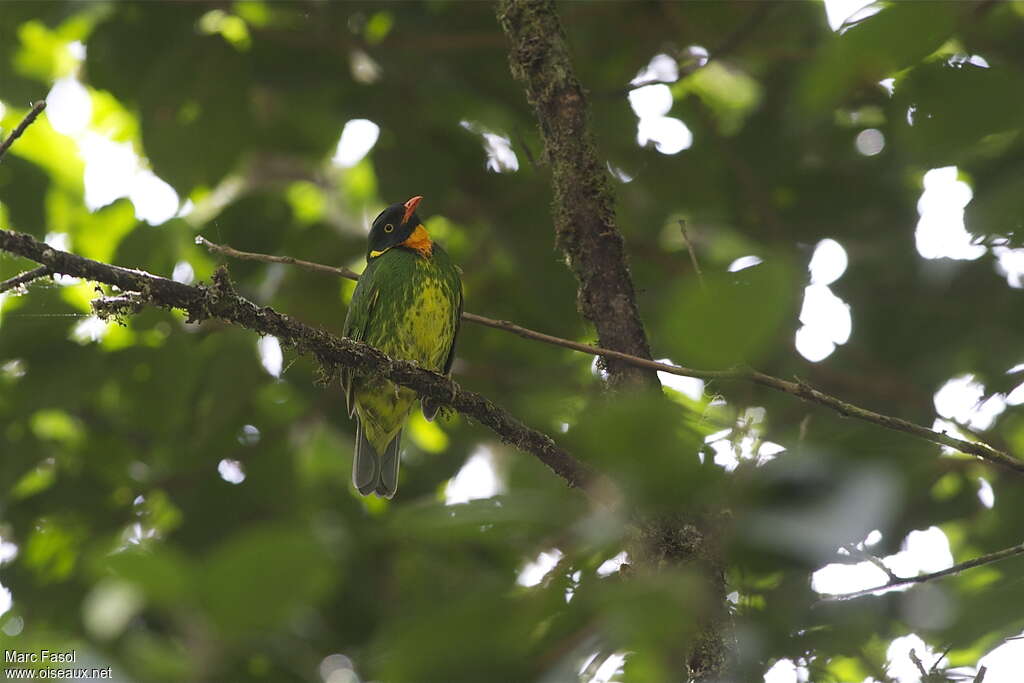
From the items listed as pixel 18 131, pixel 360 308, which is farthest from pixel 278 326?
pixel 360 308

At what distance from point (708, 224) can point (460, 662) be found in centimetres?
378

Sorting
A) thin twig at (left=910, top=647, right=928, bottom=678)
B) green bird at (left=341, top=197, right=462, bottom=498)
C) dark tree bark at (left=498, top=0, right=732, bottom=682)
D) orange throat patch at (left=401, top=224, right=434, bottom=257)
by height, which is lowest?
thin twig at (left=910, top=647, right=928, bottom=678)

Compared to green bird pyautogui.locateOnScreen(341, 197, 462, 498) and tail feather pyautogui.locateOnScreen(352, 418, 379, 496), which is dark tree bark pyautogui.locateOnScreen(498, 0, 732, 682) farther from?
tail feather pyautogui.locateOnScreen(352, 418, 379, 496)

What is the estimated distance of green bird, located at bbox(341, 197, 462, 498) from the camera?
4383 mm

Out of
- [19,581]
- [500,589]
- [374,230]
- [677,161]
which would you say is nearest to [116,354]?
[19,581]

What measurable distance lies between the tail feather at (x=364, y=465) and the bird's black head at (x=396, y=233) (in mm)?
846

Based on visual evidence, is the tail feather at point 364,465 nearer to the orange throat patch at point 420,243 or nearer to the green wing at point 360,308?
the green wing at point 360,308

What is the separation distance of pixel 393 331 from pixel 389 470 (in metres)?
0.63

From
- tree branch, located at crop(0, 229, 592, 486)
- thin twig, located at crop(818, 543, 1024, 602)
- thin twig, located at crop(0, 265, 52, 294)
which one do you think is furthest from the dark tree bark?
thin twig, located at crop(0, 265, 52, 294)

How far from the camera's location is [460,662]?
66cm

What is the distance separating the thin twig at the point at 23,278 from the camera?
1.97 meters

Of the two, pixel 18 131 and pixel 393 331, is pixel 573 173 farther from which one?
pixel 393 331

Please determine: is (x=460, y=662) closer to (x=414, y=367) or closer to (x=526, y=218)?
(x=414, y=367)

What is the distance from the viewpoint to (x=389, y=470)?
4.51 m
